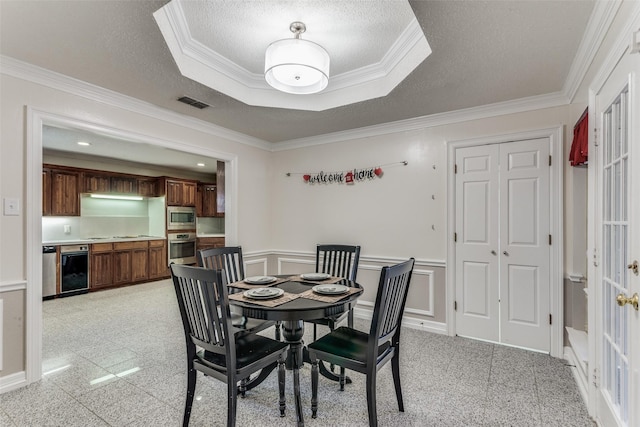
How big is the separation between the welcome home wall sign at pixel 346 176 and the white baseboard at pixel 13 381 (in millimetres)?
3311

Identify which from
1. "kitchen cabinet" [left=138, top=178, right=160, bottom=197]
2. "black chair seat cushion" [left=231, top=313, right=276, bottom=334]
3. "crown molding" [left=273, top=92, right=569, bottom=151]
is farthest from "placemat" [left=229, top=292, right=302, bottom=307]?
"kitchen cabinet" [left=138, top=178, right=160, bottom=197]

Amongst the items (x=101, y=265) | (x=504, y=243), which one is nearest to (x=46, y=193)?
(x=101, y=265)

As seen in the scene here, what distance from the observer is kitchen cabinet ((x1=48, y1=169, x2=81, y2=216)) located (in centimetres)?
530

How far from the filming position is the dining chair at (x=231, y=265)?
2578mm

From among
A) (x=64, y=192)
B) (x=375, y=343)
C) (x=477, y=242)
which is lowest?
(x=375, y=343)

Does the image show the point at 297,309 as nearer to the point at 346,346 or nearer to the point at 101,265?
the point at 346,346

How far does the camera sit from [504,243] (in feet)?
10.4

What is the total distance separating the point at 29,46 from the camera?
2.11m

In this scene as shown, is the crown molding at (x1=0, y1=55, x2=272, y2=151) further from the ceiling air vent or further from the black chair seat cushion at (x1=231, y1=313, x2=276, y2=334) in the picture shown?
the black chair seat cushion at (x1=231, y1=313, x2=276, y2=334)

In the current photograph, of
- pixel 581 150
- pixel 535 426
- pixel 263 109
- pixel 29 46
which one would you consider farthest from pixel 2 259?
pixel 581 150

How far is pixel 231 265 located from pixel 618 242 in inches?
109

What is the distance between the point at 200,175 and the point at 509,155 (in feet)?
22.0

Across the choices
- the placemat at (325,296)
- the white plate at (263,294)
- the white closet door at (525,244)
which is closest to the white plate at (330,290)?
the placemat at (325,296)

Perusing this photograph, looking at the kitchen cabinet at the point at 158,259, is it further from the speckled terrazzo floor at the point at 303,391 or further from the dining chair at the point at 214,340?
the dining chair at the point at 214,340
